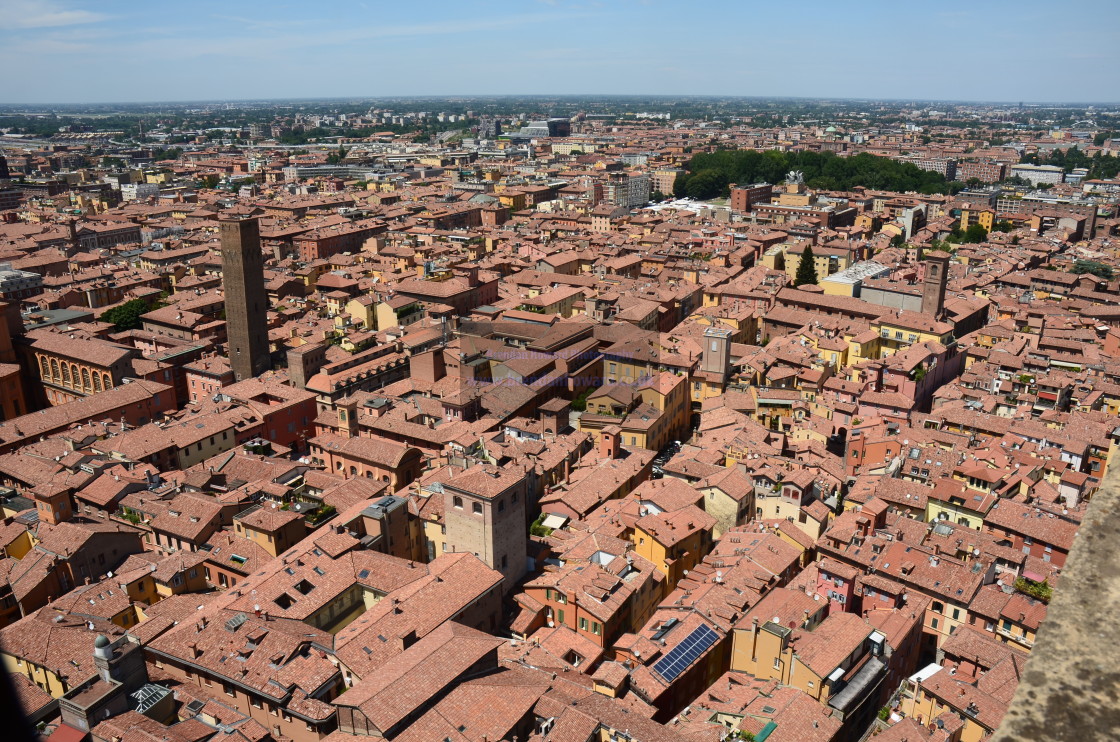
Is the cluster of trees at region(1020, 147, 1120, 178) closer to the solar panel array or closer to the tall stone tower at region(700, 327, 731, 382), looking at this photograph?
the tall stone tower at region(700, 327, 731, 382)

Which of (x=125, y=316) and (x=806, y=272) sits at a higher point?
(x=806, y=272)

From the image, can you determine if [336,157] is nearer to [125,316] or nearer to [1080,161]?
[125,316]

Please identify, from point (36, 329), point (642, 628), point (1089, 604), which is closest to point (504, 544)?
point (642, 628)

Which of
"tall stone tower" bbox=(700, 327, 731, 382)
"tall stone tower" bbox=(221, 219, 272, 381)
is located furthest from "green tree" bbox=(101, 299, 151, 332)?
"tall stone tower" bbox=(700, 327, 731, 382)

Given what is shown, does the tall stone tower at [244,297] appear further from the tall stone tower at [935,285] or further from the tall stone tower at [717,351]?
the tall stone tower at [935,285]

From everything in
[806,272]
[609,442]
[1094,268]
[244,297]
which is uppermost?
[244,297]

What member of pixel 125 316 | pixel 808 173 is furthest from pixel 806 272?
pixel 808 173
